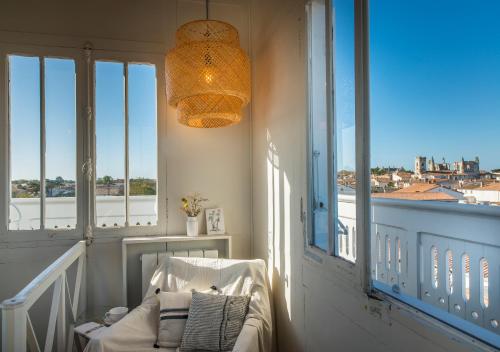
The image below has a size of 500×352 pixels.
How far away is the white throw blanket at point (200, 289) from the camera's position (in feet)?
6.01

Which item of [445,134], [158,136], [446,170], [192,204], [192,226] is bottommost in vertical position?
[192,226]

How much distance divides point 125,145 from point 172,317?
135cm

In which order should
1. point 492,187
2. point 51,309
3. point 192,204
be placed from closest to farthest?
point 492,187 → point 51,309 → point 192,204

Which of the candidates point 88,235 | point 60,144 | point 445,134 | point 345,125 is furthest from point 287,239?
point 60,144

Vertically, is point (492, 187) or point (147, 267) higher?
point (492, 187)

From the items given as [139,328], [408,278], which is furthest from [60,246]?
[408,278]

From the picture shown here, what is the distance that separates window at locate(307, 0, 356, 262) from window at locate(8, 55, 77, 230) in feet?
6.08

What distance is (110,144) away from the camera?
268 centimetres

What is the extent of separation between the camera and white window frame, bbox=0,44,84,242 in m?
2.50

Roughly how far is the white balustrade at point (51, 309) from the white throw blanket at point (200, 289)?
306 millimetres

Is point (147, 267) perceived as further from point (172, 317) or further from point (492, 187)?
point (492, 187)

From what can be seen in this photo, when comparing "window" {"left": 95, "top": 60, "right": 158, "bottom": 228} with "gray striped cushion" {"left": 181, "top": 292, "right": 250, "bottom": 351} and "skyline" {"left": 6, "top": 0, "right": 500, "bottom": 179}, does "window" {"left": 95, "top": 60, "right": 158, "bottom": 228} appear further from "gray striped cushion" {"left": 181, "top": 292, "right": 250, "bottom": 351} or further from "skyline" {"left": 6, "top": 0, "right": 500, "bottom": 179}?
"gray striped cushion" {"left": 181, "top": 292, "right": 250, "bottom": 351}

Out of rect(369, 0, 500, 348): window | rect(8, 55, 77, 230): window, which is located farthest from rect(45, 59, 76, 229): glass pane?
rect(369, 0, 500, 348): window

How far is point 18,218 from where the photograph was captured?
2.54 meters
